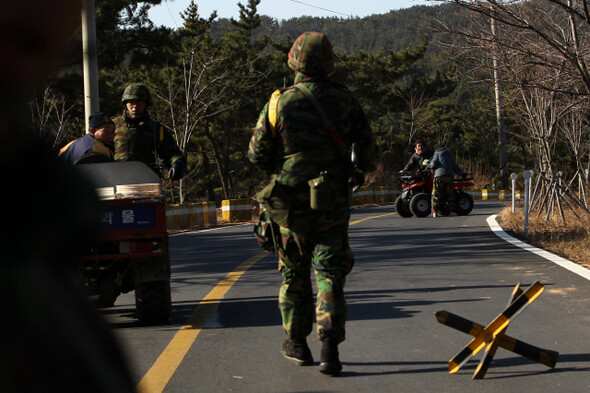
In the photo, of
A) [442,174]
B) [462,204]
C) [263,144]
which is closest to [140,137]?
[263,144]

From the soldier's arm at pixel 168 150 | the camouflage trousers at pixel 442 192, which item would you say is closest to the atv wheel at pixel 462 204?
the camouflage trousers at pixel 442 192

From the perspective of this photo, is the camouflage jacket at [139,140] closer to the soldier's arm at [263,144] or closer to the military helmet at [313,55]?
the soldier's arm at [263,144]

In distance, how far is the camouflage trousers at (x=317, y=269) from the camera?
4.33m

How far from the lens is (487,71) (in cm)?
1167

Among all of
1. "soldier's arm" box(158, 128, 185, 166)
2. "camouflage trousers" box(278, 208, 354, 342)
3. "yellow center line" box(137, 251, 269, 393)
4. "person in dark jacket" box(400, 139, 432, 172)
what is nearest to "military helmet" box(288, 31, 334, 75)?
"camouflage trousers" box(278, 208, 354, 342)

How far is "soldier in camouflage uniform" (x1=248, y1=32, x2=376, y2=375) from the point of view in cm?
438

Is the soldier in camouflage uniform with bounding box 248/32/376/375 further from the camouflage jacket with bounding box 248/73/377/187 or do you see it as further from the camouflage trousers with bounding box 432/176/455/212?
the camouflage trousers with bounding box 432/176/455/212

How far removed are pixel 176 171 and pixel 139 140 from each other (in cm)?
55

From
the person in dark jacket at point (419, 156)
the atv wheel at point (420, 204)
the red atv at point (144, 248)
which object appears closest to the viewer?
the red atv at point (144, 248)

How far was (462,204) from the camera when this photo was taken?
2048cm

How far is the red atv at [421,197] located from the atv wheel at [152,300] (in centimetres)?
1440

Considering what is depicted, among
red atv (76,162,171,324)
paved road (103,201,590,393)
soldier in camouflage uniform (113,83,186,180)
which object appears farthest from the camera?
soldier in camouflage uniform (113,83,186,180)

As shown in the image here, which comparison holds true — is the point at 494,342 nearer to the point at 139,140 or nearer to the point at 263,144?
the point at 263,144

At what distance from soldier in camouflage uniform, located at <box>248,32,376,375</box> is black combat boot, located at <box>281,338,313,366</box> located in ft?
0.24
